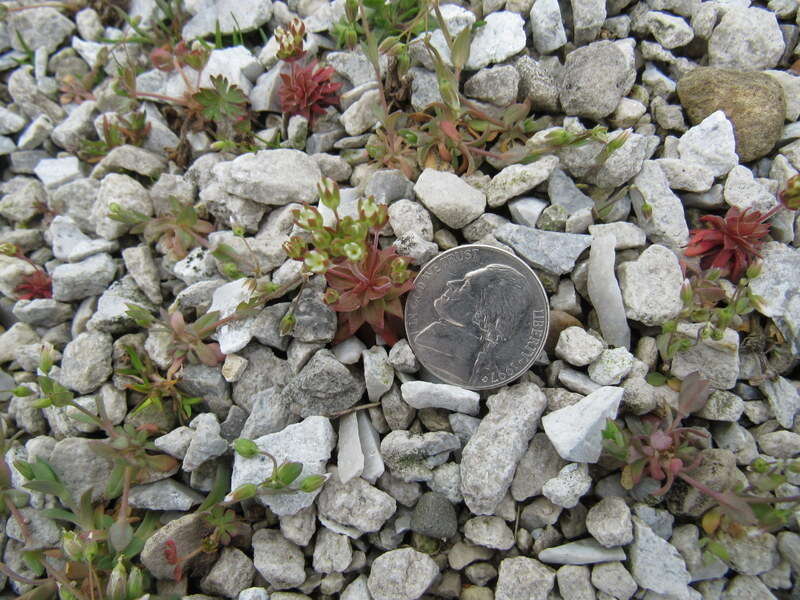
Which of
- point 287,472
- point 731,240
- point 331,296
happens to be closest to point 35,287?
point 331,296

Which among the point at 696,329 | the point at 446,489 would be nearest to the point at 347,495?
the point at 446,489

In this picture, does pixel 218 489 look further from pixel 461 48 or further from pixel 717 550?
pixel 461 48

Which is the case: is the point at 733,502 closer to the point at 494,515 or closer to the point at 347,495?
the point at 494,515

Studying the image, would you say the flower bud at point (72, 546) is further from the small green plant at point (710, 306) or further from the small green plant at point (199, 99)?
the small green plant at point (710, 306)

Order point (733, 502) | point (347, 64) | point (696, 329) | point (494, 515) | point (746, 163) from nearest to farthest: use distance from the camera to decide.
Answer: point (733, 502) < point (494, 515) < point (696, 329) < point (746, 163) < point (347, 64)

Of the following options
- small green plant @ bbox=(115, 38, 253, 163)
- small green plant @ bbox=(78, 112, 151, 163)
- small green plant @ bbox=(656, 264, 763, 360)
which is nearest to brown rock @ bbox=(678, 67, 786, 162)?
small green plant @ bbox=(656, 264, 763, 360)

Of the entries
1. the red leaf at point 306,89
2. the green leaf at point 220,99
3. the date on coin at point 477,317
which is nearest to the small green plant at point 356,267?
the date on coin at point 477,317
